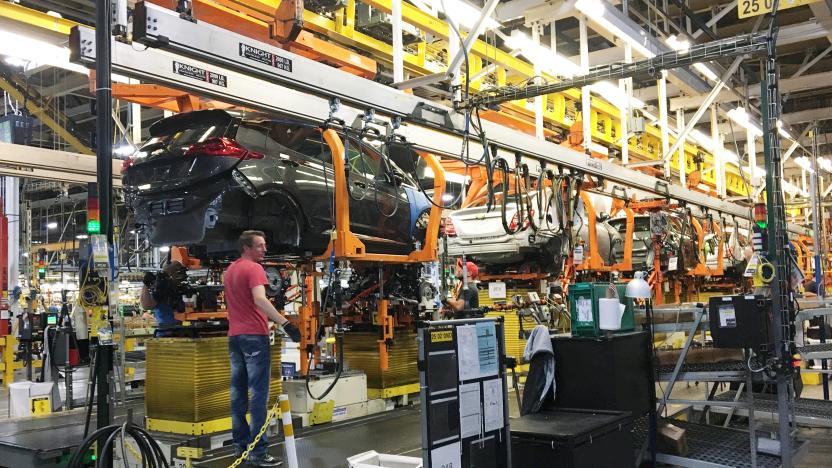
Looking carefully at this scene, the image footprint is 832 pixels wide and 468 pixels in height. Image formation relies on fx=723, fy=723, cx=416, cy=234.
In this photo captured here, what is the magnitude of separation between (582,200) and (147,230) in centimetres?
627

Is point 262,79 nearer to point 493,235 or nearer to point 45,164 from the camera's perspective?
point 45,164

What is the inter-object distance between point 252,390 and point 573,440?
7.42ft

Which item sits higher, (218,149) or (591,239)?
(218,149)

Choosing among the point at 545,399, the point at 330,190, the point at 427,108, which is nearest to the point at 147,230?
the point at 330,190

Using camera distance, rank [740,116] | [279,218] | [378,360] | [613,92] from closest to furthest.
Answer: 1. [279,218]
2. [378,360]
3. [613,92]
4. [740,116]

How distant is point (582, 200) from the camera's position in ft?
33.3

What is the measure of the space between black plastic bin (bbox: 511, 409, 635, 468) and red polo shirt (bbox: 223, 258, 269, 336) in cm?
189

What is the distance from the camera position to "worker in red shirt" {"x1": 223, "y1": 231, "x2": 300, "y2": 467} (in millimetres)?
5035

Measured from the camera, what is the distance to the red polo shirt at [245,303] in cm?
508

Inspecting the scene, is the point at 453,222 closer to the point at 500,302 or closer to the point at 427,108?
the point at 500,302

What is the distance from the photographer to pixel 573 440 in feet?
13.4

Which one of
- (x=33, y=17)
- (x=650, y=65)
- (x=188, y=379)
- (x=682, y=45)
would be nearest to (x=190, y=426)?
(x=188, y=379)

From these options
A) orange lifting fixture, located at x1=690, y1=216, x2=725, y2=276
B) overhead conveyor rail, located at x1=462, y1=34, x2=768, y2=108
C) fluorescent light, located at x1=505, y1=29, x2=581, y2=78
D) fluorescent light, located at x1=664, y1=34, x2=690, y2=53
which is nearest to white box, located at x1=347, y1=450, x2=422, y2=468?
overhead conveyor rail, located at x1=462, y1=34, x2=768, y2=108

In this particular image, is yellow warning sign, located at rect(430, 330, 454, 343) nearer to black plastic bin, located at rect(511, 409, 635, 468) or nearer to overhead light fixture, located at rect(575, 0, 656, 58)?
black plastic bin, located at rect(511, 409, 635, 468)
